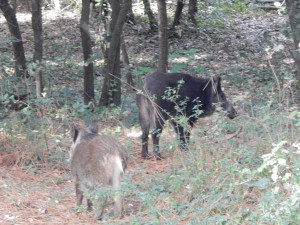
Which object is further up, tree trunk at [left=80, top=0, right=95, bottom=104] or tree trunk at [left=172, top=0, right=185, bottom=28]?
tree trunk at [left=172, top=0, right=185, bottom=28]

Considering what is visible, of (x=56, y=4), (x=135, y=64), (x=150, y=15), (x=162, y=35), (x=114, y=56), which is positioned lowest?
(x=135, y=64)

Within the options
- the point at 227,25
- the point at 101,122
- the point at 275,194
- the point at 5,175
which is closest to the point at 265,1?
the point at 227,25

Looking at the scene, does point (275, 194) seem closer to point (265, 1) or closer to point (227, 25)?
point (227, 25)

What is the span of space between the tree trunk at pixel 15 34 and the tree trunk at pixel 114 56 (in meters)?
1.87

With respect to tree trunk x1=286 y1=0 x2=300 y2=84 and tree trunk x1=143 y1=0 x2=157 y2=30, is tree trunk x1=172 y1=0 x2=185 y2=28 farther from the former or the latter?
tree trunk x1=286 y1=0 x2=300 y2=84

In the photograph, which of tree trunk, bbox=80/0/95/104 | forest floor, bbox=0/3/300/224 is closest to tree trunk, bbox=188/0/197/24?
forest floor, bbox=0/3/300/224

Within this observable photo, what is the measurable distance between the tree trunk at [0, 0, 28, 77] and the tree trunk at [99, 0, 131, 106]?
187 cm

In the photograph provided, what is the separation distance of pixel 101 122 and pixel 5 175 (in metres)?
3.52

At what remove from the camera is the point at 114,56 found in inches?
480

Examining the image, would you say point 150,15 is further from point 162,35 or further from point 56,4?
point 162,35

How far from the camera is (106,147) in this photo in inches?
268

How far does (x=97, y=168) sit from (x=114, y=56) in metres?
5.74

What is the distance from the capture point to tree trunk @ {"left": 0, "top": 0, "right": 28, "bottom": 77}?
1328cm

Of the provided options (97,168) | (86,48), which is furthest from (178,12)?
(97,168)
